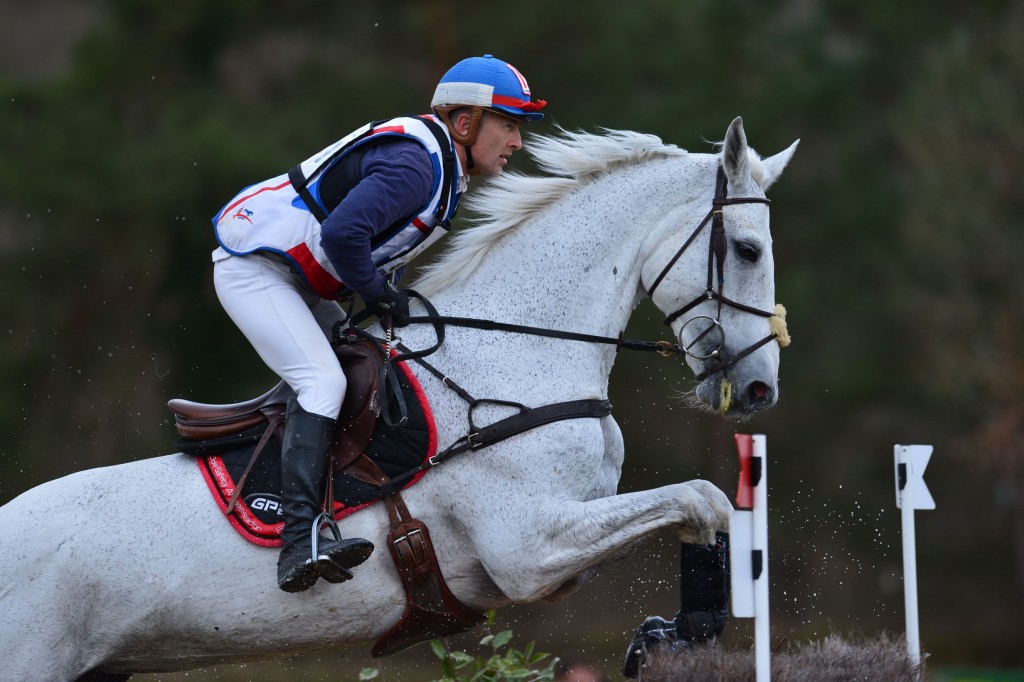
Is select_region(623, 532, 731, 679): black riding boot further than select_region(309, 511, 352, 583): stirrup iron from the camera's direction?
Yes

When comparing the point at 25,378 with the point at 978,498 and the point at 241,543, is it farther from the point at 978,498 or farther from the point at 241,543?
the point at 978,498

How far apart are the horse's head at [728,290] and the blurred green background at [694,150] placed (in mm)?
9761

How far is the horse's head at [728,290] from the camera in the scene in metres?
4.46

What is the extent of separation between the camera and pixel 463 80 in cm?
452

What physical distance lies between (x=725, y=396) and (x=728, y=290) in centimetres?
39

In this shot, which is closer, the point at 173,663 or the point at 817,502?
the point at 173,663

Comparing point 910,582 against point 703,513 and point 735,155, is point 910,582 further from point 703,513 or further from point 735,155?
point 735,155

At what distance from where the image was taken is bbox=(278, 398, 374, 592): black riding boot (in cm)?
416

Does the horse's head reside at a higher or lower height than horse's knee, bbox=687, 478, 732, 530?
higher

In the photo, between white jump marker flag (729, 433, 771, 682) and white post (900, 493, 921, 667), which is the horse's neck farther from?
white post (900, 493, 921, 667)

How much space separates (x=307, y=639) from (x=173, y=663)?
22.9 inches

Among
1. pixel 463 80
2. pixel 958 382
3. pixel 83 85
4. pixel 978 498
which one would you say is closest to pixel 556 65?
pixel 83 85

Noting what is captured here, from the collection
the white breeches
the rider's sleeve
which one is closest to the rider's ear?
the rider's sleeve

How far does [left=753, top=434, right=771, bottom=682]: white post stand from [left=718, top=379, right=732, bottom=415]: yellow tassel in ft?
1.06
